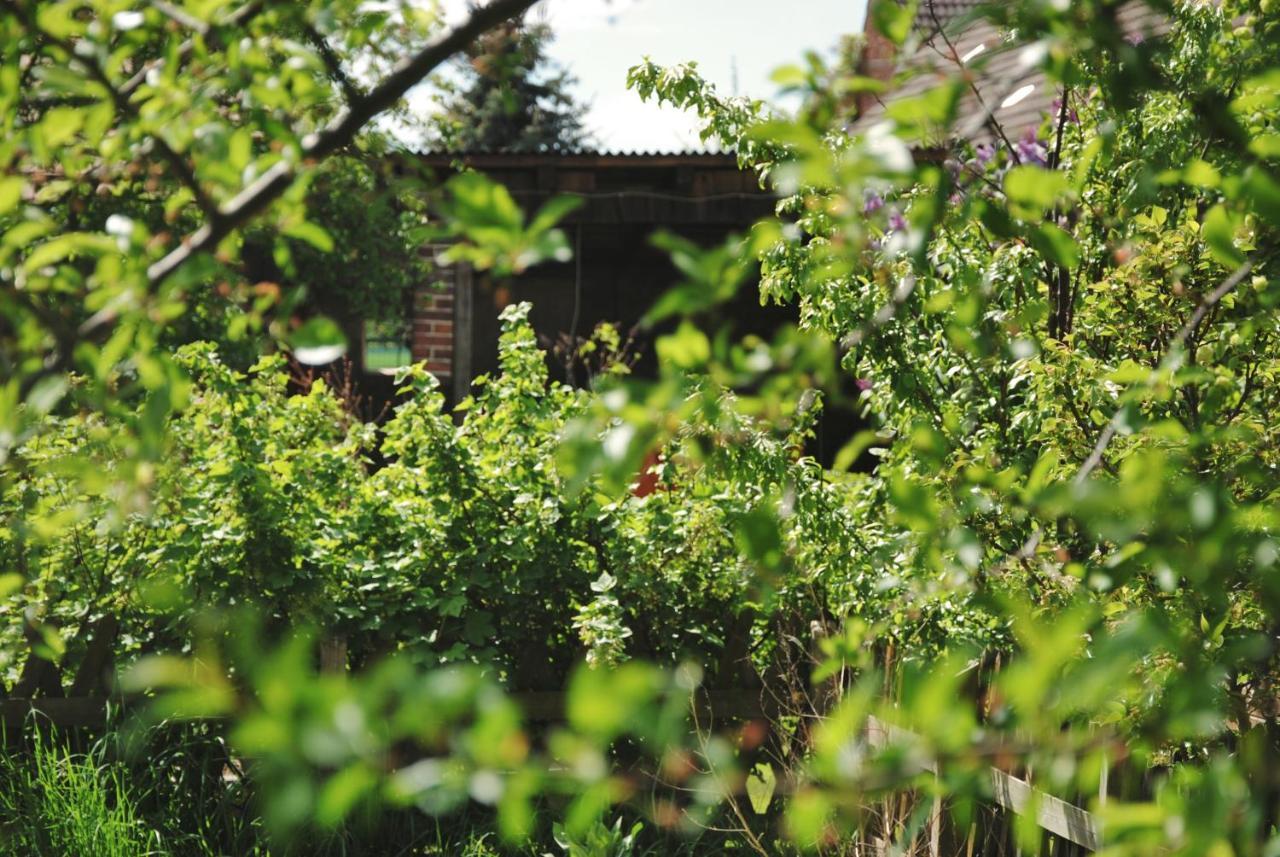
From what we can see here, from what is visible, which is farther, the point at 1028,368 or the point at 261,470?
the point at 261,470

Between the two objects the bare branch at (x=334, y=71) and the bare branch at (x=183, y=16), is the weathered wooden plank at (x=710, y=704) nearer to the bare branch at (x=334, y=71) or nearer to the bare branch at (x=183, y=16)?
the bare branch at (x=334, y=71)

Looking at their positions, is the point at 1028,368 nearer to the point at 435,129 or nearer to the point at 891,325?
the point at 891,325

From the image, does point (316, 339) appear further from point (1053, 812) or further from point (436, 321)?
point (436, 321)

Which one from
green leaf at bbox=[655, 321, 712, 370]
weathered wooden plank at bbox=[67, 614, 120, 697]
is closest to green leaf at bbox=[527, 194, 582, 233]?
green leaf at bbox=[655, 321, 712, 370]

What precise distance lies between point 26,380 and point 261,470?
2.87 m

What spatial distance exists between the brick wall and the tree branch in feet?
32.4

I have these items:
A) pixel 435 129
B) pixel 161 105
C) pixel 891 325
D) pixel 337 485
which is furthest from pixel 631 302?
pixel 161 105

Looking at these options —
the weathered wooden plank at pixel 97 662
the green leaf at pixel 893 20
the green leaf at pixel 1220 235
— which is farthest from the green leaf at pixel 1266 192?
the weathered wooden plank at pixel 97 662

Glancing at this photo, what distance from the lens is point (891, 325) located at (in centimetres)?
325

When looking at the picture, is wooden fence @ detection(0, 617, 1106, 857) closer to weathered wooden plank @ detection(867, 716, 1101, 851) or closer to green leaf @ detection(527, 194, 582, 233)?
weathered wooden plank @ detection(867, 716, 1101, 851)

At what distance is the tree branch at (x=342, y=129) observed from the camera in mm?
1305

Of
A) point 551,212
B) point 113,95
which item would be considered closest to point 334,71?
point 113,95

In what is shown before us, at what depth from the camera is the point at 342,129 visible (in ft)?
4.39

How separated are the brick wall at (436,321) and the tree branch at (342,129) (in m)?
9.86
